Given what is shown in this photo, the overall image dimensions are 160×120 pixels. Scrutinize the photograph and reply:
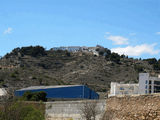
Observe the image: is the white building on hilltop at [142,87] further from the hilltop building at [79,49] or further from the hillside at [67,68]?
the hilltop building at [79,49]

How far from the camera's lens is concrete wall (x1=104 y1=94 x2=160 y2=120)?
58.2 feet

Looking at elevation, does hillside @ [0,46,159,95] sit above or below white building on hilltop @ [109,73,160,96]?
above

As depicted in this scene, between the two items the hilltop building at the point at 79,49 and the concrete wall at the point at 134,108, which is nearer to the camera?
the concrete wall at the point at 134,108

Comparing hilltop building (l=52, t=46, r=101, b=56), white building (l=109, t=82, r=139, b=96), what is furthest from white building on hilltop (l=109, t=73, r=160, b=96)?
hilltop building (l=52, t=46, r=101, b=56)

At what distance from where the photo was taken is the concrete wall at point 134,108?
58.2 feet

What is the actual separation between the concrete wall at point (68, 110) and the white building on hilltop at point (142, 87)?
80.1 feet

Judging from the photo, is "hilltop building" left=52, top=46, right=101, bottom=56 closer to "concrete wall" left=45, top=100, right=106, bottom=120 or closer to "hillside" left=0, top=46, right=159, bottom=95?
"hillside" left=0, top=46, right=159, bottom=95

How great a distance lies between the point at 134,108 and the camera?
755 inches

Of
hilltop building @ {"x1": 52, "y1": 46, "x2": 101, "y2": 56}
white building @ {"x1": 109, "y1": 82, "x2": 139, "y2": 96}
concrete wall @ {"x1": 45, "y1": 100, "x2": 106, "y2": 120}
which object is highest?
hilltop building @ {"x1": 52, "y1": 46, "x2": 101, "y2": 56}

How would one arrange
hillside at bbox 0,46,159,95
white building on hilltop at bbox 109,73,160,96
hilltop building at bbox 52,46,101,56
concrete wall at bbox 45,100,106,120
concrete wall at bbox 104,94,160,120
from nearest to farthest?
concrete wall at bbox 104,94,160,120 < concrete wall at bbox 45,100,106,120 < white building on hilltop at bbox 109,73,160,96 < hillside at bbox 0,46,159,95 < hilltop building at bbox 52,46,101,56

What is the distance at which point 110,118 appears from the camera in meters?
20.9

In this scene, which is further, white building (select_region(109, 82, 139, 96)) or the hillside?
the hillside

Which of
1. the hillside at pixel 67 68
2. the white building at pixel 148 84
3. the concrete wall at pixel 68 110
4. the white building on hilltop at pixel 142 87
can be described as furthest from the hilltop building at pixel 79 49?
the concrete wall at pixel 68 110

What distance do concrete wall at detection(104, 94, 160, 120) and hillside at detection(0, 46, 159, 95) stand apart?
58.7 metres
